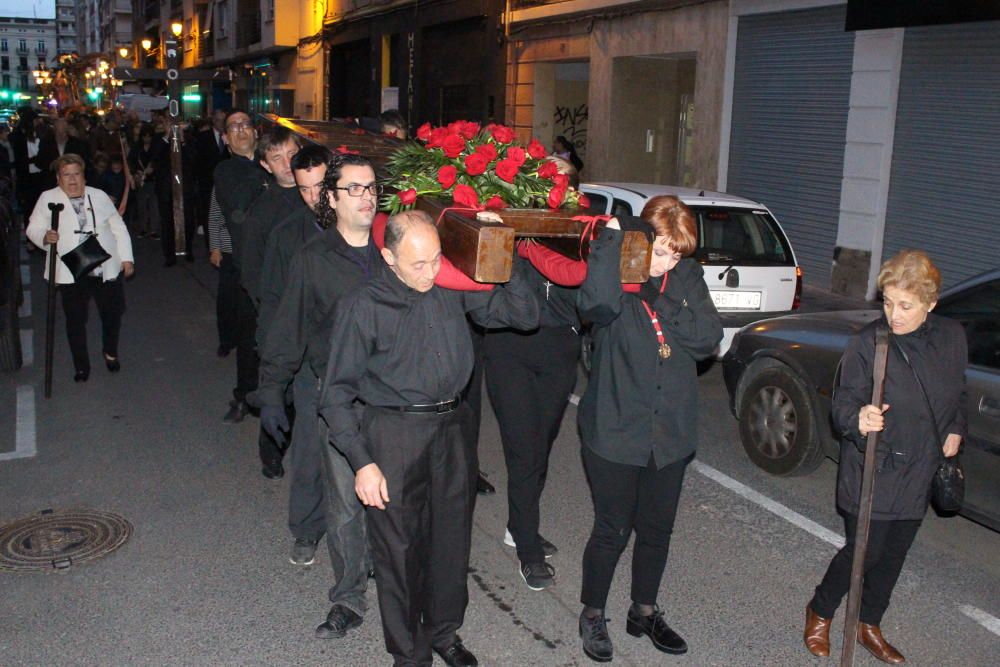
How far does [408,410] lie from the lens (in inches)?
140

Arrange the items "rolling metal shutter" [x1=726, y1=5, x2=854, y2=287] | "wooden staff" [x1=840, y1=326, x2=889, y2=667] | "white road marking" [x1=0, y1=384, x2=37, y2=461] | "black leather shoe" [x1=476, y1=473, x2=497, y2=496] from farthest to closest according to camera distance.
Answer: "rolling metal shutter" [x1=726, y1=5, x2=854, y2=287], "white road marking" [x1=0, y1=384, x2=37, y2=461], "black leather shoe" [x1=476, y1=473, x2=497, y2=496], "wooden staff" [x1=840, y1=326, x2=889, y2=667]

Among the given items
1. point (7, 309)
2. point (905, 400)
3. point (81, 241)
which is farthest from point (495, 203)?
point (7, 309)

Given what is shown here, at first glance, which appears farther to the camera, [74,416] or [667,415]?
[74,416]

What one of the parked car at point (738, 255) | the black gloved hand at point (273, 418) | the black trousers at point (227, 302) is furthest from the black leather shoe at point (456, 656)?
the parked car at point (738, 255)

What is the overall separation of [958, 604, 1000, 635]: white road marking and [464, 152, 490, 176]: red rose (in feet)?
9.90

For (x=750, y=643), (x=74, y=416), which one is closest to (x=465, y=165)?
(x=750, y=643)

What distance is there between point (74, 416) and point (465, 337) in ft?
16.0

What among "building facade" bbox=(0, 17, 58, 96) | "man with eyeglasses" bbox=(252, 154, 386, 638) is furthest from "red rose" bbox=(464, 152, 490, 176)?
"building facade" bbox=(0, 17, 58, 96)

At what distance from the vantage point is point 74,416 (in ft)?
24.4

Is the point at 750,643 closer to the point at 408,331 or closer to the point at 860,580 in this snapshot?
the point at 860,580

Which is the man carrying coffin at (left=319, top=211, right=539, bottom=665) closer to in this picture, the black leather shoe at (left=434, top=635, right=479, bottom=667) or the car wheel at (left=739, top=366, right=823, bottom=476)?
the black leather shoe at (left=434, top=635, right=479, bottom=667)

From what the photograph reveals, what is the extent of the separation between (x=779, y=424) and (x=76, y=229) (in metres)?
5.70

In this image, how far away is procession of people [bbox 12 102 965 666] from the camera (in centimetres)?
354

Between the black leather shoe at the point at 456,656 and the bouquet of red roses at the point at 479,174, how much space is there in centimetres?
177
